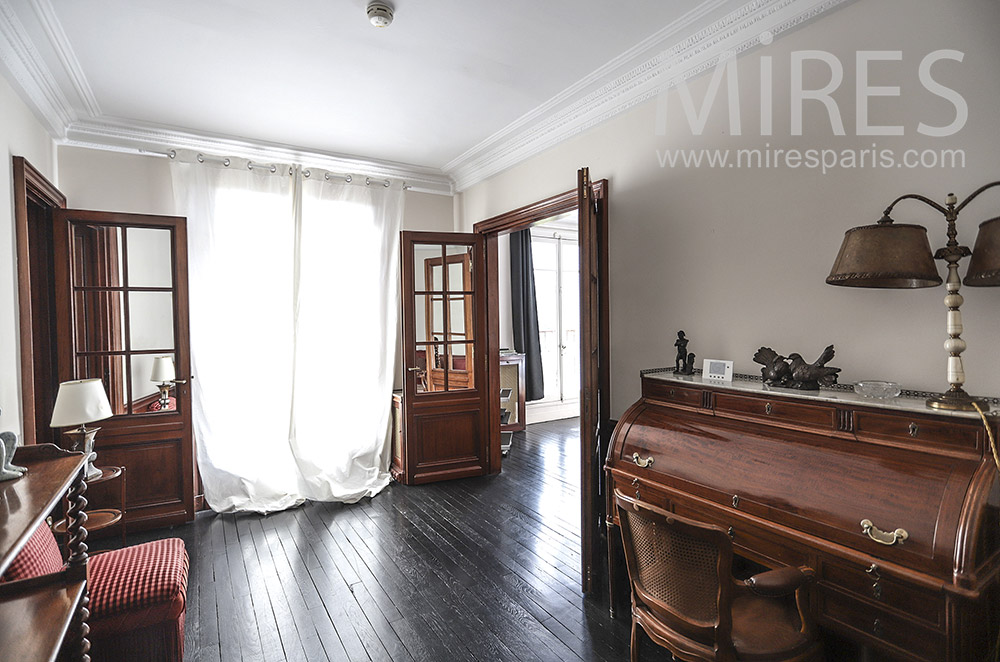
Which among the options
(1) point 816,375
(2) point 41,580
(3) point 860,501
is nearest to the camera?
(2) point 41,580

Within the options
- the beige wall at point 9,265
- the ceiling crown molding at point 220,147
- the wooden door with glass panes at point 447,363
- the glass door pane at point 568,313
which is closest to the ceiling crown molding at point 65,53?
the ceiling crown molding at point 220,147

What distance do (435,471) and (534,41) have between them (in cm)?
337

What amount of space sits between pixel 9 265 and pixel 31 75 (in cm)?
102

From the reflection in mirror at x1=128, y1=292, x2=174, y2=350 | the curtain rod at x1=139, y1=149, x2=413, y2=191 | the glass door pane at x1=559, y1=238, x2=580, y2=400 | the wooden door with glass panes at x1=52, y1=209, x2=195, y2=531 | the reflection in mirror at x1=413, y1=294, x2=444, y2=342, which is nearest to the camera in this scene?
the wooden door with glass panes at x1=52, y1=209, x2=195, y2=531

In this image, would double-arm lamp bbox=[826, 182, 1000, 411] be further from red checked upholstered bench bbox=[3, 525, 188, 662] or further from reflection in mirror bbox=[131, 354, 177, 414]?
reflection in mirror bbox=[131, 354, 177, 414]

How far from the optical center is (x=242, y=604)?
258 cm

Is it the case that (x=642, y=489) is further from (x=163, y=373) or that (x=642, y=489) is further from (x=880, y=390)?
(x=163, y=373)

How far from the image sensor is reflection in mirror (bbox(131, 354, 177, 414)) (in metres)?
3.59

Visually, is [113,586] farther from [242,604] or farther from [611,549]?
[611,549]

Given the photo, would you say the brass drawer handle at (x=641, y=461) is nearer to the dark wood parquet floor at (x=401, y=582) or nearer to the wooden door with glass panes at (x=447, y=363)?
the dark wood parquet floor at (x=401, y=582)

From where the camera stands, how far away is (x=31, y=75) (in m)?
2.68

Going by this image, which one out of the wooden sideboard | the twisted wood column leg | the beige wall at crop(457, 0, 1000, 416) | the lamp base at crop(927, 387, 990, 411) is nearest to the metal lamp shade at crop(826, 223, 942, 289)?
the beige wall at crop(457, 0, 1000, 416)

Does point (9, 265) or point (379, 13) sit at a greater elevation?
point (379, 13)

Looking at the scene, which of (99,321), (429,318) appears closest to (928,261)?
(429,318)
